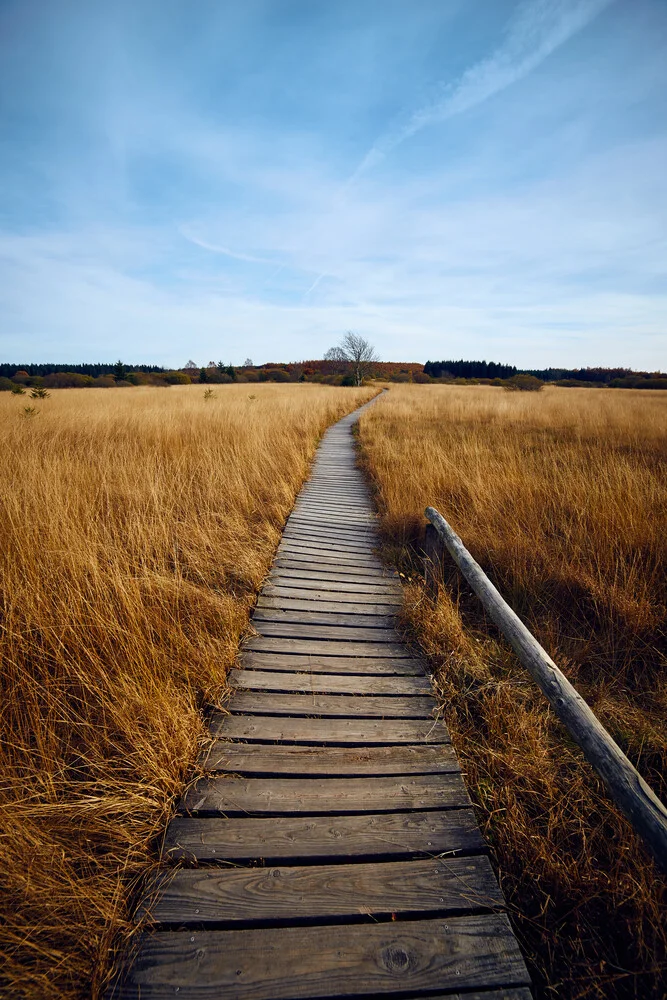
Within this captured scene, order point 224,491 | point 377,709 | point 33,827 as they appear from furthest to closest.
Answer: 1. point 224,491
2. point 377,709
3. point 33,827

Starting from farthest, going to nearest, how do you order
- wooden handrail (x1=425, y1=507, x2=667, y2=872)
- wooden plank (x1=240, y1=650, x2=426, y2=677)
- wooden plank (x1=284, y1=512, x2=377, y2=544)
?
1. wooden plank (x1=284, y1=512, x2=377, y2=544)
2. wooden plank (x1=240, y1=650, x2=426, y2=677)
3. wooden handrail (x1=425, y1=507, x2=667, y2=872)

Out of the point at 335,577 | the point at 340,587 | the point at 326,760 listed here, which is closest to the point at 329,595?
the point at 340,587

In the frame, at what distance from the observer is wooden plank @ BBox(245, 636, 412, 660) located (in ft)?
9.07

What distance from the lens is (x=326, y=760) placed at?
1.93m

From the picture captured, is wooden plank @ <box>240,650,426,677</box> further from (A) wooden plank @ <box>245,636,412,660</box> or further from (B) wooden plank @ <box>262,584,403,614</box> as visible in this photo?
(B) wooden plank @ <box>262,584,403,614</box>

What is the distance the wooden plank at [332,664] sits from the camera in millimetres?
2586

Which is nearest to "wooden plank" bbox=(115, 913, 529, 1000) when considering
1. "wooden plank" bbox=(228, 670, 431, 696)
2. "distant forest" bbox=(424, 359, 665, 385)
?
"wooden plank" bbox=(228, 670, 431, 696)

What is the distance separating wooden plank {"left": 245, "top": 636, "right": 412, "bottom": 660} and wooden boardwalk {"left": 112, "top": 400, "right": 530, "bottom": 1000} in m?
0.09

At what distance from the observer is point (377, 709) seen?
2281mm

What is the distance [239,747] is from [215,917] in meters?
0.68

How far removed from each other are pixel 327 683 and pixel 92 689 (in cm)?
135

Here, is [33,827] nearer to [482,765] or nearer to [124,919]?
[124,919]

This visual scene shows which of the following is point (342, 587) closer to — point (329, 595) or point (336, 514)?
point (329, 595)

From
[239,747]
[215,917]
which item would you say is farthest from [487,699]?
[215,917]
